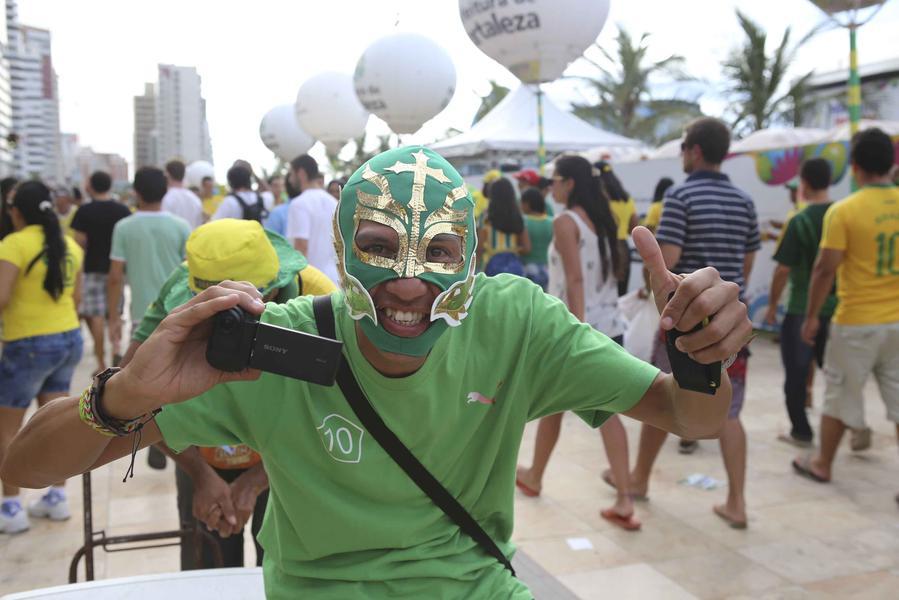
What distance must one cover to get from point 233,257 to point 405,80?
→ 3.73 m

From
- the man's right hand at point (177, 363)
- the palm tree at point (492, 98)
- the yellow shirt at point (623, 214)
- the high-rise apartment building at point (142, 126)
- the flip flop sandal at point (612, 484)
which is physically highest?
the high-rise apartment building at point (142, 126)

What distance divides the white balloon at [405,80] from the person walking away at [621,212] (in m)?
1.51

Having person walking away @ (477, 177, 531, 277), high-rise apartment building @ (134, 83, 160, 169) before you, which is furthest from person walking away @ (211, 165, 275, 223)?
high-rise apartment building @ (134, 83, 160, 169)

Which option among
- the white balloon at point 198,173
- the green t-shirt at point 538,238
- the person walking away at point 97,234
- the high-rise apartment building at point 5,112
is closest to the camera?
the green t-shirt at point 538,238

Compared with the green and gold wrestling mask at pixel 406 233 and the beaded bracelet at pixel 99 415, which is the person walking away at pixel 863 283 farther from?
the beaded bracelet at pixel 99 415

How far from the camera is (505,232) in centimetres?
699

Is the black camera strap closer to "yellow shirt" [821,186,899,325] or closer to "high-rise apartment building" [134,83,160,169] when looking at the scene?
"yellow shirt" [821,186,899,325]

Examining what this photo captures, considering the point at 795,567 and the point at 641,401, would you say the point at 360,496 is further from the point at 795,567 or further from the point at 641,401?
the point at 795,567

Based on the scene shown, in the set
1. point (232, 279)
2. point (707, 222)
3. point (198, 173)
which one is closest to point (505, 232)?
point (707, 222)

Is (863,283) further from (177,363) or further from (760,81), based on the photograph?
(760,81)

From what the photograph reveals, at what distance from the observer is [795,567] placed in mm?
4051

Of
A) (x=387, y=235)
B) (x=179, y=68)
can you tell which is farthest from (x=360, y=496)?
(x=179, y=68)

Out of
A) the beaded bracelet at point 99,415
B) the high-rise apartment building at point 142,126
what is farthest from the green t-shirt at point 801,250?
the high-rise apartment building at point 142,126

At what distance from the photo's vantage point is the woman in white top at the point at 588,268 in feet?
15.3
